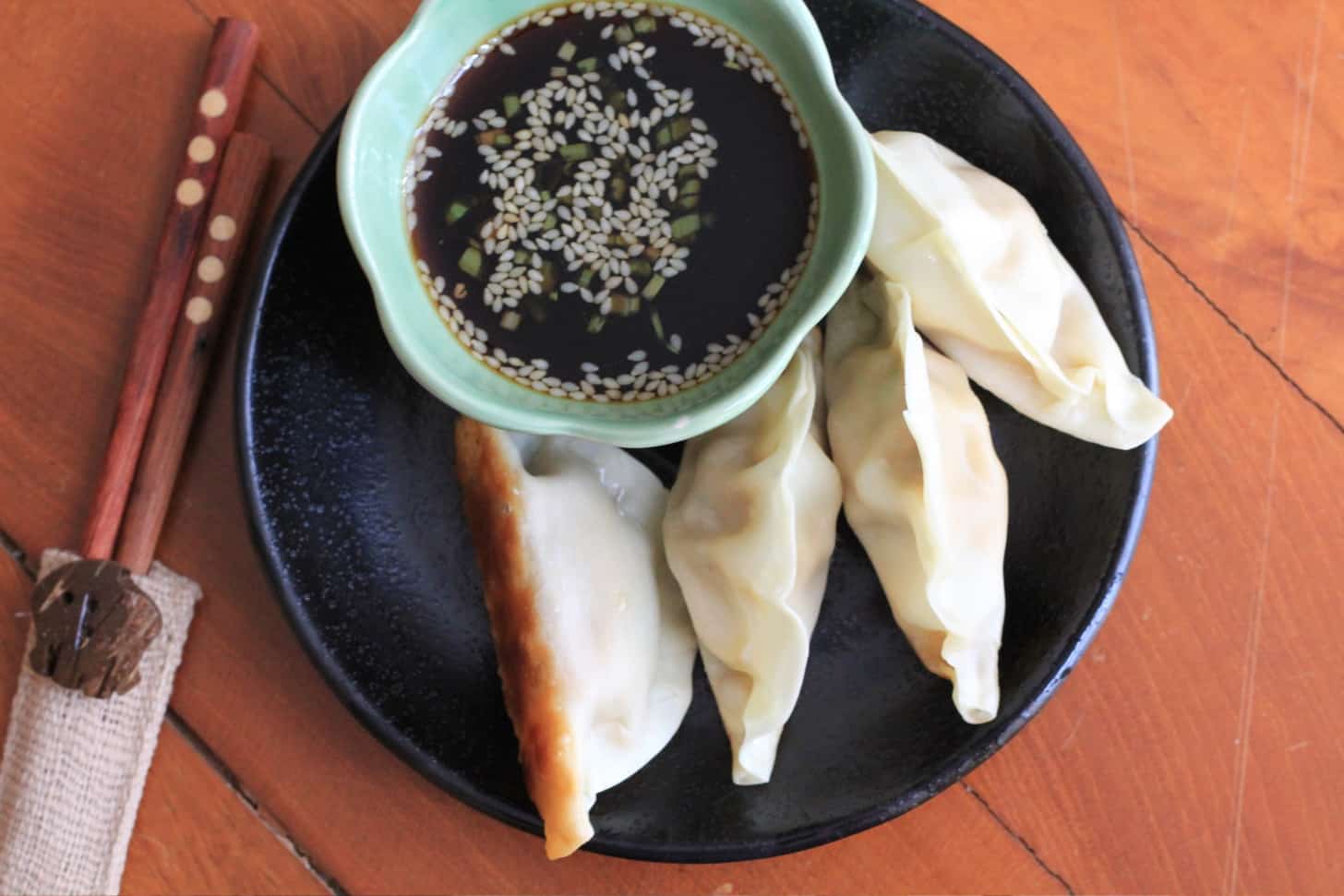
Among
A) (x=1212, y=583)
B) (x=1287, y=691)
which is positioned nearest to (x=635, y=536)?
(x=1212, y=583)

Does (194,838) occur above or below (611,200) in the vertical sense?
below

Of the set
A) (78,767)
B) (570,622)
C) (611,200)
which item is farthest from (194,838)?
(611,200)

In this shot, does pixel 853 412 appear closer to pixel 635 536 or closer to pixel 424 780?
pixel 635 536

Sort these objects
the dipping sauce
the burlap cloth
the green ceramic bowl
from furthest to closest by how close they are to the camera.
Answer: the burlap cloth
the dipping sauce
the green ceramic bowl

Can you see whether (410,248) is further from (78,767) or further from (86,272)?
(78,767)

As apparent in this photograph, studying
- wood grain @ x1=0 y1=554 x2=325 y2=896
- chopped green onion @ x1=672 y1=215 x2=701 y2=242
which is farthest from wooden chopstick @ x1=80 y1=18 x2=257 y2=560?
chopped green onion @ x1=672 y1=215 x2=701 y2=242

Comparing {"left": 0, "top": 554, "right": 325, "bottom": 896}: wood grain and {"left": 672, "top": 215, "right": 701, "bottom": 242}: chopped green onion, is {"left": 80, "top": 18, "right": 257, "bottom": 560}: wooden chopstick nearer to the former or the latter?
{"left": 0, "top": 554, "right": 325, "bottom": 896}: wood grain

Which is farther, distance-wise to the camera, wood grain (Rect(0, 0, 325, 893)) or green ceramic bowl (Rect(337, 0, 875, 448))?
wood grain (Rect(0, 0, 325, 893))
